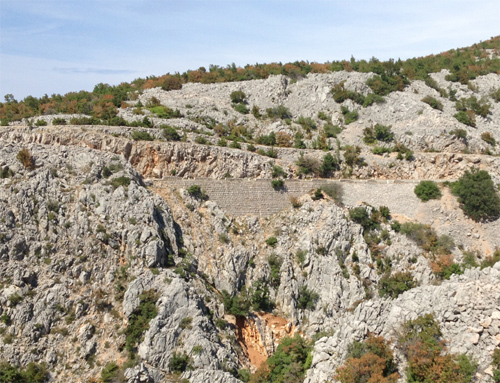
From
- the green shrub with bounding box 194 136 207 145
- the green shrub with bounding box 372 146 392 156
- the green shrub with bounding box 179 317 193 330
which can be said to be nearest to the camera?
the green shrub with bounding box 179 317 193 330

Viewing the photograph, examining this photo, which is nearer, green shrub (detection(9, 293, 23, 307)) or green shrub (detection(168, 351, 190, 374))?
green shrub (detection(9, 293, 23, 307))

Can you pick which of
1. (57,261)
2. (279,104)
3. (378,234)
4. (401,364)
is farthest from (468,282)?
(279,104)

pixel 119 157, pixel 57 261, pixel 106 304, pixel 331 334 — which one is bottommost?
pixel 331 334

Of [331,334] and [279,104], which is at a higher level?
[279,104]

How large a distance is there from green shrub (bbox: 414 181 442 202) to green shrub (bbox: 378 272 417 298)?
709 cm

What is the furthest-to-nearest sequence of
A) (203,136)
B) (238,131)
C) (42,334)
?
(238,131), (203,136), (42,334)

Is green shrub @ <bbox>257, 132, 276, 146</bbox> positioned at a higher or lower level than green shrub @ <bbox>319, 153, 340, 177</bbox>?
higher

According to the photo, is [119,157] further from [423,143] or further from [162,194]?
[423,143]

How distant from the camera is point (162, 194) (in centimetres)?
4091

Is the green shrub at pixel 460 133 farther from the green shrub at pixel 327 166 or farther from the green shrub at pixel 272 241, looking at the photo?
the green shrub at pixel 272 241

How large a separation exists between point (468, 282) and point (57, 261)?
23513 millimetres

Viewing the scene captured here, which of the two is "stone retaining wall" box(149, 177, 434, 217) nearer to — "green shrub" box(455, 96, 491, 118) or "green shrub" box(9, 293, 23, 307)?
"green shrub" box(9, 293, 23, 307)

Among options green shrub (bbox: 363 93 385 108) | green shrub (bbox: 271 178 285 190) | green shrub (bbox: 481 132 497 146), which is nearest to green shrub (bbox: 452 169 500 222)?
green shrub (bbox: 481 132 497 146)

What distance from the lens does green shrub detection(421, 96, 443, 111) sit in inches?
2206
